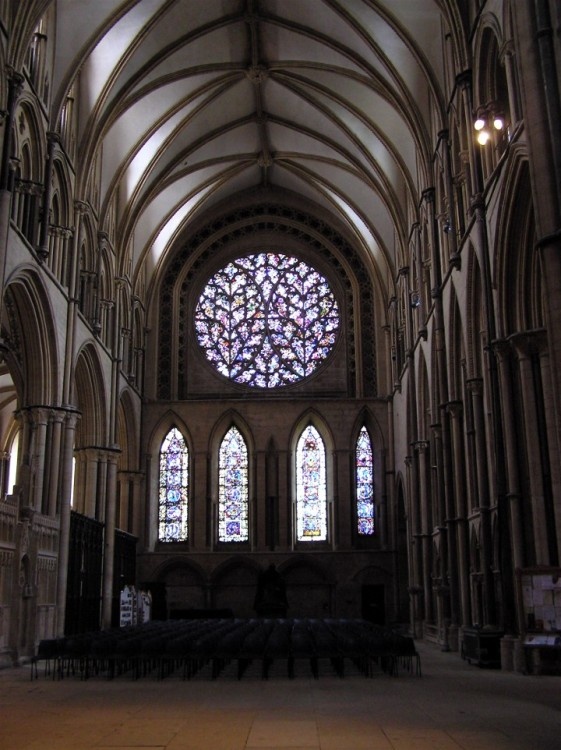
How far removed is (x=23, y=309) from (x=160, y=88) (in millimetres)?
9889

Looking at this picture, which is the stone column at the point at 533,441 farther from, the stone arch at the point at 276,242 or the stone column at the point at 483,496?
the stone arch at the point at 276,242

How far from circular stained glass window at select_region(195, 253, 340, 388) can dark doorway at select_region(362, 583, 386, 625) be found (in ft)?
28.2

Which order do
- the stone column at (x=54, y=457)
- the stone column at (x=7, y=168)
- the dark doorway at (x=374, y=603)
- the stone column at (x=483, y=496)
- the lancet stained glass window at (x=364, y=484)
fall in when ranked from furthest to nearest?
the lancet stained glass window at (x=364, y=484) < the dark doorway at (x=374, y=603) < the stone column at (x=54, y=457) < the stone column at (x=483, y=496) < the stone column at (x=7, y=168)

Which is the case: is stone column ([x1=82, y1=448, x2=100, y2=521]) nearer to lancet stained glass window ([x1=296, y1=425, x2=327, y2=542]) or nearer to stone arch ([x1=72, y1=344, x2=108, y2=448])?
stone arch ([x1=72, y1=344, x2=108, y2=448])

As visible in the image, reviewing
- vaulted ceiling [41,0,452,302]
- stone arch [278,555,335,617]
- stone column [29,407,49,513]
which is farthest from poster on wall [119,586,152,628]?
vaulted ceiling [41,0,452,302]

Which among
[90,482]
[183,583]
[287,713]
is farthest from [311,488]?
[287,713]

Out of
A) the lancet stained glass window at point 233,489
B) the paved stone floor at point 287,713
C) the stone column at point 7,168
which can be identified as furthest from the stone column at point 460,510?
the lancet stained glass window at point 233,489

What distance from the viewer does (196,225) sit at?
34.8 meters

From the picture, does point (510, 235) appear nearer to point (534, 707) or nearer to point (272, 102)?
point (534, 707)

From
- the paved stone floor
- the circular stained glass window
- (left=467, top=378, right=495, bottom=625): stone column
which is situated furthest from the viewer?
the circular stained glass window

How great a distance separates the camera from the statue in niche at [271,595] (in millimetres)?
29625

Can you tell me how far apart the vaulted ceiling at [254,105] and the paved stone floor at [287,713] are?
14601mm

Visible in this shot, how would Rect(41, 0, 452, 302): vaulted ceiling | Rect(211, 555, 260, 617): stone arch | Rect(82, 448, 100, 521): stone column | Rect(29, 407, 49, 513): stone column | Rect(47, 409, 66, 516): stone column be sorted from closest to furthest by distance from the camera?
Rect(29, 407, 49, 513): stone column → Rect(47, 409, 66, 516): stone column → Rect(41, 0, 452, 302): vaulted ceiling → Rect(82, 448, 100, 521): stone column → Rect(211, 555, 260, 617): stone arch

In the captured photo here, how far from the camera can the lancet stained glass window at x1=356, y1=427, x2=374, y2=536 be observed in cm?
3180
